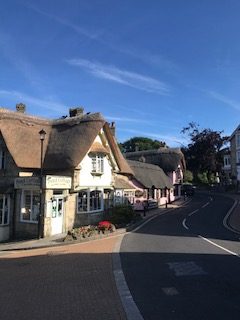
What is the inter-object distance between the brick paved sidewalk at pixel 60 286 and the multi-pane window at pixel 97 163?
1276 cm

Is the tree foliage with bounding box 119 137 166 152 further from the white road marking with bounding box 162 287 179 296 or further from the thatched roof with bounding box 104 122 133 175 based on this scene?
the white road marking with bounding box 162 287 179 296

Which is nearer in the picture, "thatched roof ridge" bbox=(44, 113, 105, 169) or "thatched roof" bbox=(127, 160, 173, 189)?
"thatched roof ridge" bbox=(44, 113, 105, 169)

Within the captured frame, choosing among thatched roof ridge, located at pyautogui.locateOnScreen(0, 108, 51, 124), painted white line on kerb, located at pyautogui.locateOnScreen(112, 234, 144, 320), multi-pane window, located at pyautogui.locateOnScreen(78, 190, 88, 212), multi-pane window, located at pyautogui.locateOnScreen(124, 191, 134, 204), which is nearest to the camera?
painted white line on kerb, located at pyautogui.locateOnScreen(112, 234, 144, 320)

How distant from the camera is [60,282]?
1240cm

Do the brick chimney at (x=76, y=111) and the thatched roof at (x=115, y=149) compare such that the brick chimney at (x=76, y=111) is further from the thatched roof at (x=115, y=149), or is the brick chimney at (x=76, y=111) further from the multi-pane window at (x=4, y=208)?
the multi-pane window at (x=4, y=208)

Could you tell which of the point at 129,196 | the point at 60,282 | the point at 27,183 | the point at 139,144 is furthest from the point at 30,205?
the point at 139,144

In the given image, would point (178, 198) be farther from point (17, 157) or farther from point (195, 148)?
point (17, 157)

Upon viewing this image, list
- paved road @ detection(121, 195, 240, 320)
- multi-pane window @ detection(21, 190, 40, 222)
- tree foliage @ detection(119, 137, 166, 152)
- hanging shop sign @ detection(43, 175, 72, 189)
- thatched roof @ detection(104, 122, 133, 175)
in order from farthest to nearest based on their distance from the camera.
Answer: tree foliage @ detection(119, 137, 166, 152) → thatched roof @ detection(104, 122, 133, 175) → multi-pane window @ detection(21, 190, 40, 222) → hanging shop sign @ detection(43, 175, 72, 189) → paved road @ detection(121, 195, 240, 320)

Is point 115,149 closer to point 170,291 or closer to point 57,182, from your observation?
point 57,182

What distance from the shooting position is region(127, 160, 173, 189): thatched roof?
43.3m

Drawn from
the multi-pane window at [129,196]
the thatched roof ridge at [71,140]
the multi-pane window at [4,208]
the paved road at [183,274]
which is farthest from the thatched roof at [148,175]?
the paved road at [183,274]

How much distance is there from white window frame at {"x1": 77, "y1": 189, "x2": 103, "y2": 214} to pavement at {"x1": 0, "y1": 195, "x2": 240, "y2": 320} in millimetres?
9021

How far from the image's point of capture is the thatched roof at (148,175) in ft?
142

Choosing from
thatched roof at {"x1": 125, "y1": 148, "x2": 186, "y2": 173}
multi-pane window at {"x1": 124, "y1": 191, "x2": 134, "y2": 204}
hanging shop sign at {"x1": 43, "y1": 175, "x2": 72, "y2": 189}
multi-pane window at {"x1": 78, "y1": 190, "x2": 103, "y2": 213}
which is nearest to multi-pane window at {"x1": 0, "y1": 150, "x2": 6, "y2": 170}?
hanging shop sign at {"x1": 43, "y1": 175, "x2": 72, "y2": 189}
